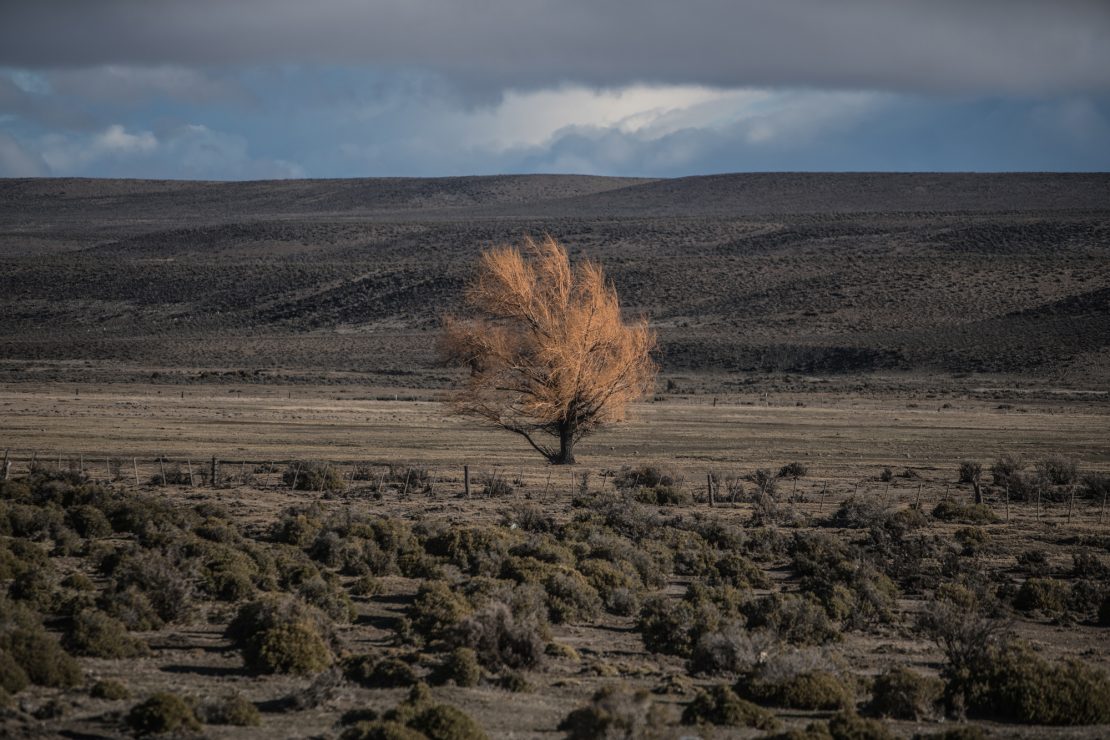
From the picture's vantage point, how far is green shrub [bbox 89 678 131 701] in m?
12.6

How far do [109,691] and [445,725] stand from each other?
4058mm

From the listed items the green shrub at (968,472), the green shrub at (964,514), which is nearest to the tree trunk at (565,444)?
the green shrub at (968,472)

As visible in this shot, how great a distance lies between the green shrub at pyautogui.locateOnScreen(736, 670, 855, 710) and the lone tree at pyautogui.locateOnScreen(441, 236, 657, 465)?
76.7ft

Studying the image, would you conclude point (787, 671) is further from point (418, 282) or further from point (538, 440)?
point (418, 282)

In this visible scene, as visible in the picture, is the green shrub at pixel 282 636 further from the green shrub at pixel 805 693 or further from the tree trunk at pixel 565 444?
the tree trunk at pixel 565 444

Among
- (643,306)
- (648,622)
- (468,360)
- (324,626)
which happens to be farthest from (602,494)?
(643,306)

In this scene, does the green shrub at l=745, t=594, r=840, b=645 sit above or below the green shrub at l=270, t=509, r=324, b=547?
below

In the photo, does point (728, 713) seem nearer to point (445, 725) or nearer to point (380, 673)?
point (445, 725)

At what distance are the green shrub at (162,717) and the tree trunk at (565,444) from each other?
26.9m

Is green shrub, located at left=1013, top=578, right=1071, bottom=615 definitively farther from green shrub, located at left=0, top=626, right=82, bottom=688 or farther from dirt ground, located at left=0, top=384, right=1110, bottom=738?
green shrub, located at left=0, top=626, right=82, bottom=688

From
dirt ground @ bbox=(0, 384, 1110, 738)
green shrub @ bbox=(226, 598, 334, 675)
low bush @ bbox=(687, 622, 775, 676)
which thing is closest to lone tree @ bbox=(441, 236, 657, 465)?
dirt ground @ bbox=(0, 384, 1110, 738)

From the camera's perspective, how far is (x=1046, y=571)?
22.1 metres

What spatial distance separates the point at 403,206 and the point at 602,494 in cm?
14937

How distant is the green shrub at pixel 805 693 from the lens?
13.4 meters
